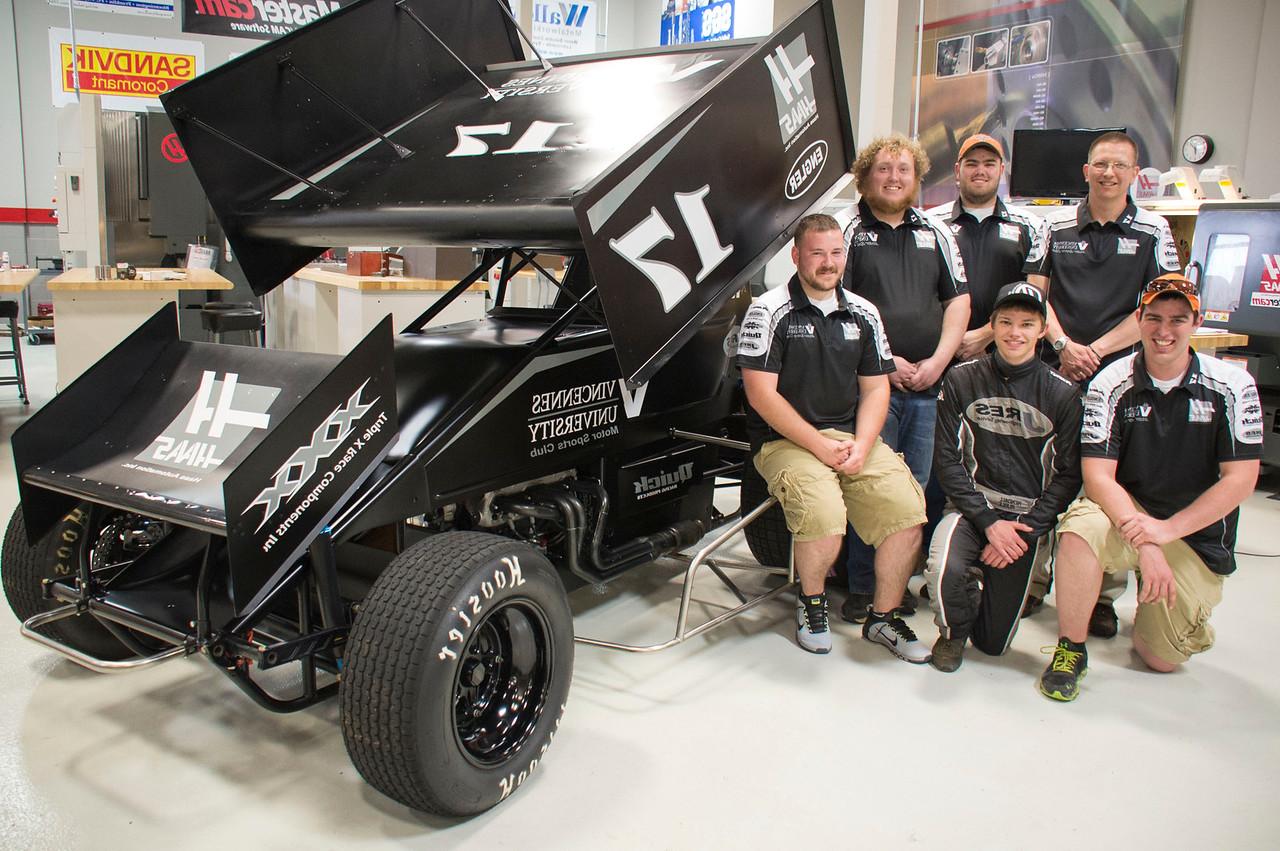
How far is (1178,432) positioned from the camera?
2826 mm

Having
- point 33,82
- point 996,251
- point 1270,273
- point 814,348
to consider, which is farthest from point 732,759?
point 33,82

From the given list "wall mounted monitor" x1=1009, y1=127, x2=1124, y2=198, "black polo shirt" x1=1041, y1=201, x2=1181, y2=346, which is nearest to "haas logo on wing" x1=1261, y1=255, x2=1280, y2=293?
Result: "wall mounted monitor" x1=1009, y1=127, x2=1124, y2=198

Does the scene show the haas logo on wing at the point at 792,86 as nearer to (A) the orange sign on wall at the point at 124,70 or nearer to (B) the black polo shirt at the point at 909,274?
(B) the black polo shirt at the point at 909,274

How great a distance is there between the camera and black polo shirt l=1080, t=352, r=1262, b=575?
2766 millimetres

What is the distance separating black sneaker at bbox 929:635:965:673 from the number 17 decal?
4.52 ft

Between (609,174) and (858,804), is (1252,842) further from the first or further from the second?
(609,174)

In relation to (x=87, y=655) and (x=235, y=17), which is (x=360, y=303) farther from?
(x=235, y=17)

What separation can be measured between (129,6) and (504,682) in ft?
39.7

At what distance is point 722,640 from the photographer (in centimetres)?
312

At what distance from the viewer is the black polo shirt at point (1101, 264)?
334 centimetres

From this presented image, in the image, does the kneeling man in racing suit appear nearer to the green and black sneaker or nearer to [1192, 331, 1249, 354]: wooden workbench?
the green and black sneaker

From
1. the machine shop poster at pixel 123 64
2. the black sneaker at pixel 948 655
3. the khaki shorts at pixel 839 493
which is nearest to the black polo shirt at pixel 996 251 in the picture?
the khaki shorts at pixel 839 493

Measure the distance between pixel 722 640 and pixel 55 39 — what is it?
1286cm

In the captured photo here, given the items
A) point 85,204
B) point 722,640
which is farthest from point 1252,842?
point 85,204
